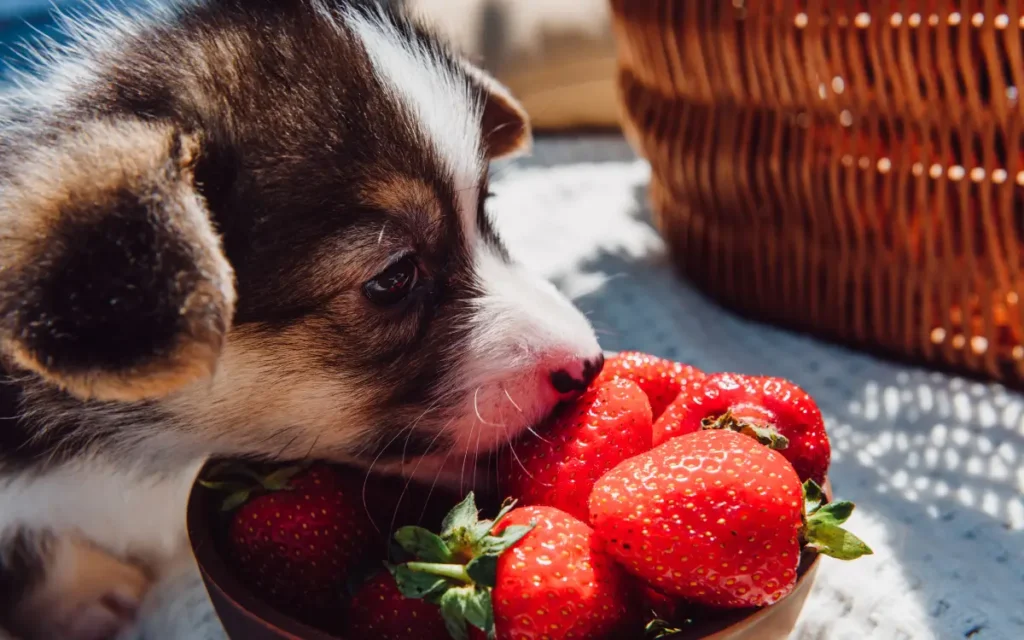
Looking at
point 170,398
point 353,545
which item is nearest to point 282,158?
point 170,398

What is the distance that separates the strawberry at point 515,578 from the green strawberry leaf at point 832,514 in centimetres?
20

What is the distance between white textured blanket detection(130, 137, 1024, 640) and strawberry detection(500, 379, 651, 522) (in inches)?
14.2

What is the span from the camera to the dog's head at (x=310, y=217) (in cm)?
94

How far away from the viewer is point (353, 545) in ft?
3.26

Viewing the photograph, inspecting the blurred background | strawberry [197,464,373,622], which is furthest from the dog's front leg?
the blurred background

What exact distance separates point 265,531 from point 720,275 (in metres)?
1.22

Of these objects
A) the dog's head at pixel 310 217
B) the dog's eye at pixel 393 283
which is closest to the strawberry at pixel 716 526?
the dog's head at pixel 310 217

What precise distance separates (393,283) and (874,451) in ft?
2.86

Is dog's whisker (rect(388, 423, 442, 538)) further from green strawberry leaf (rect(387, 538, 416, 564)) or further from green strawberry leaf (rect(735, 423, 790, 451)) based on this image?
green strawberry leaf (rect(735, 423, 790, 451))

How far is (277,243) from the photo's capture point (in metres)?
0.96

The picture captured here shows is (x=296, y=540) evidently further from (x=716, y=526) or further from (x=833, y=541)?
(x=833, y=541)

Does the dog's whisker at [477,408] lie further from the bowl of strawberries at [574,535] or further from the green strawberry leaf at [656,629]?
the green strawberry leaf at [656,629]

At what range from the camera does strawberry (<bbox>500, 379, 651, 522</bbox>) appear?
3.14 feet

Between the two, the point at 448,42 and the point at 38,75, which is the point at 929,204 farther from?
the point at 38,75
